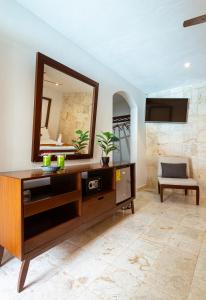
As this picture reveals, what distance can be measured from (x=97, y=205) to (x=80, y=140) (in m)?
0.88

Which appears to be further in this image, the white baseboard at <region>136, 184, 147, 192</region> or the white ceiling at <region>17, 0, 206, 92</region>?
the white baseboard at <region>136, 184, 147, 192</region>

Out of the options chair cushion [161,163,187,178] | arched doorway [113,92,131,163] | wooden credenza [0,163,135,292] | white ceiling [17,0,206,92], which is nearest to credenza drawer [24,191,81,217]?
wooden credenza [0,163,135,292]

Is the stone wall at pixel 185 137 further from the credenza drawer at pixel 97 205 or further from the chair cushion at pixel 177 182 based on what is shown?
the credenza drawer at pixel 97 205

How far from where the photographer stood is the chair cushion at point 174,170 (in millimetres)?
3567

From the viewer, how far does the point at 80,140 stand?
2410mm

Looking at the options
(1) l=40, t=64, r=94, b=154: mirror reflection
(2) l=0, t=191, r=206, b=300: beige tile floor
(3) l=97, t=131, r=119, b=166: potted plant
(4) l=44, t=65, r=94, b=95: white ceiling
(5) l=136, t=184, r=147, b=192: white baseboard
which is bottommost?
(2) l=0, t=191, r=206, b=300: beige tile floor

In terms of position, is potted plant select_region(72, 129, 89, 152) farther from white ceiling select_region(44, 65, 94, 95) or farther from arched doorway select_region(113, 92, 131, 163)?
arched doorway select_region(113, 92, 131, 163)

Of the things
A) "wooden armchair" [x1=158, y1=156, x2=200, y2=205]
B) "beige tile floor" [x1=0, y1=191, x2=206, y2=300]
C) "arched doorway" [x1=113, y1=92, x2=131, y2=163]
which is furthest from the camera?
"arched doorway" [x1=113, y1=92, x2=131, y2=163]

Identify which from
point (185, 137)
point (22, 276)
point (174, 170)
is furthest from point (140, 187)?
point (22, 276)

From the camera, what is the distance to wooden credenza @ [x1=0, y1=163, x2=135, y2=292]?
130cm

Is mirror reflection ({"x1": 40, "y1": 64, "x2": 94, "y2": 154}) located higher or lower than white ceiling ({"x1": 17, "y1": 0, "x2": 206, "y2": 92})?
lower

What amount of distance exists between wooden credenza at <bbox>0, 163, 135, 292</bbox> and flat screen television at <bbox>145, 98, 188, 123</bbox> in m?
2.51

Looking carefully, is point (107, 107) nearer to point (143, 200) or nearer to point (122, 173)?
point (122, 173)

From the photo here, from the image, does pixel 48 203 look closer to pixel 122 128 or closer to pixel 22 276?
pixel 22 276
